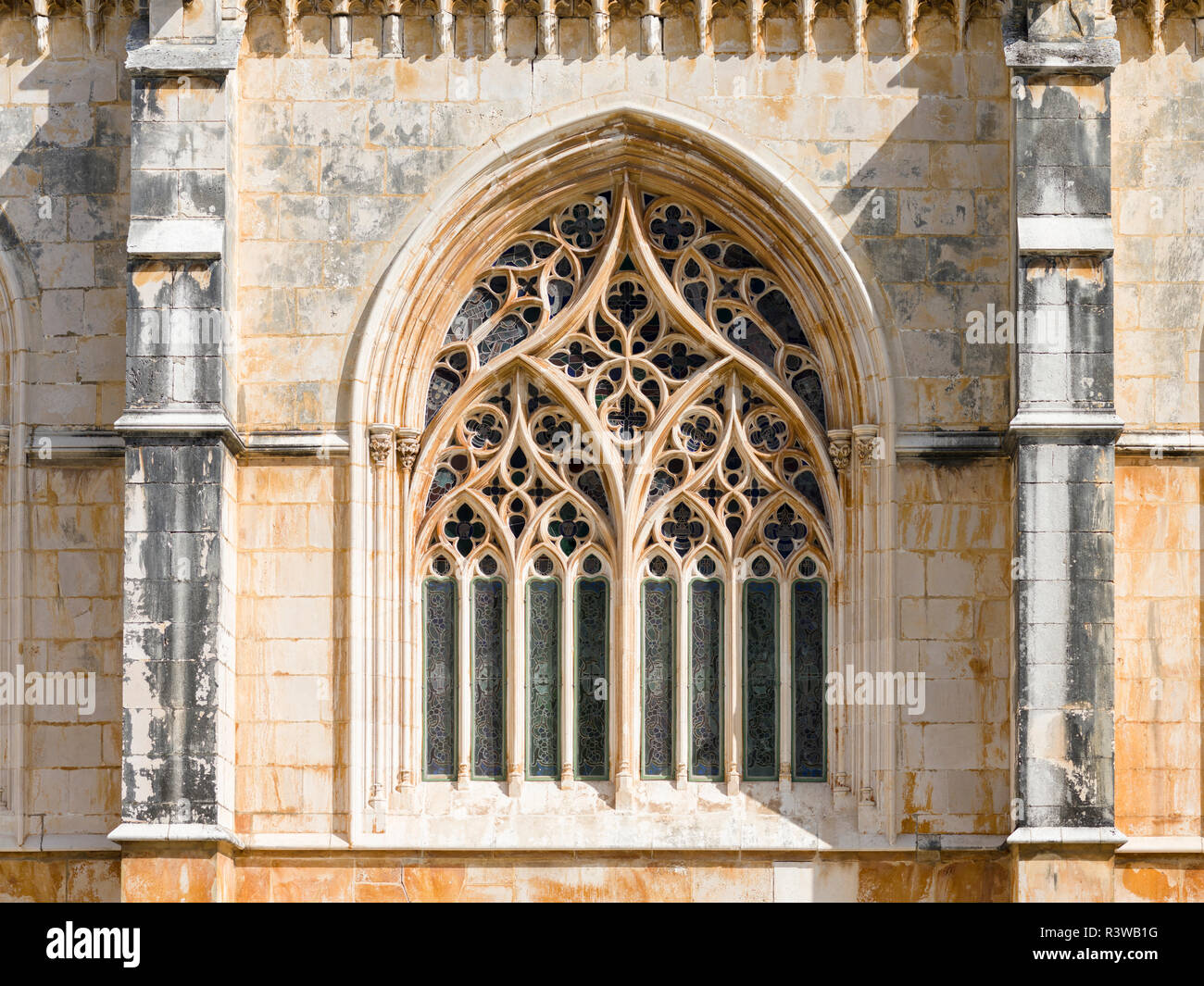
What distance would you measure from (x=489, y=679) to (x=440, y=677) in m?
0.41

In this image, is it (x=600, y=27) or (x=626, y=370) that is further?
(x=626, y=370)

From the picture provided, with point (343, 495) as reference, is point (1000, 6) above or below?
above

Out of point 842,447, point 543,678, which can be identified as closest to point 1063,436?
point 842,447

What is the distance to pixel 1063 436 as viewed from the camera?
18.6m

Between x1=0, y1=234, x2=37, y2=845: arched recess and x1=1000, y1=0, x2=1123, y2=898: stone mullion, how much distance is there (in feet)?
26.1

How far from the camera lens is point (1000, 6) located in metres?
19.7

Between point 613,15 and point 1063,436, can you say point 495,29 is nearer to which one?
point 613,15

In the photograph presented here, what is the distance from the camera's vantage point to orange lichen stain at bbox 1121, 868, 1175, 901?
18.8 meters

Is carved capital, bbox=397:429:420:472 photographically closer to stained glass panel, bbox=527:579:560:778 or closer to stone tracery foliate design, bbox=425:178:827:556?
stone tracery foliate design, bbox=425:178:827:556

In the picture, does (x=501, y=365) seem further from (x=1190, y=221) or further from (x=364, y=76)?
(x=1190, y=221)

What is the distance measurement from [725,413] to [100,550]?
17.5ft

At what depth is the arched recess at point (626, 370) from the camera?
19.4 metres

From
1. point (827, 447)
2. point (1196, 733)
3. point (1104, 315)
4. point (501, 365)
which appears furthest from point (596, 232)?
point (1196, 733)

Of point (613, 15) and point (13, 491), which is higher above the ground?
point (613, 15)
